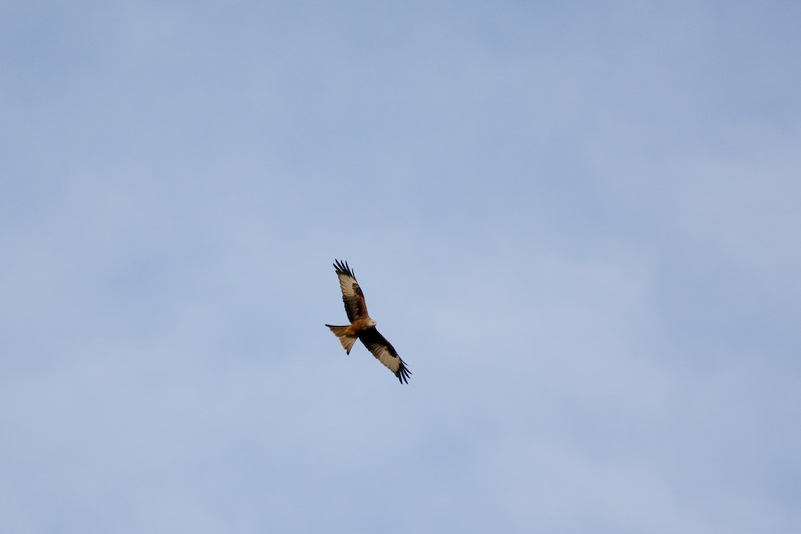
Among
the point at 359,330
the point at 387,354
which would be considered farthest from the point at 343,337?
the point at 387,354

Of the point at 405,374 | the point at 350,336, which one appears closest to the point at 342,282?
the point at 350,336

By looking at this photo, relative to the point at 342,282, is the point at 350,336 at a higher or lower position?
lower

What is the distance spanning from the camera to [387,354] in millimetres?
18422

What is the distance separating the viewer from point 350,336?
670 inches

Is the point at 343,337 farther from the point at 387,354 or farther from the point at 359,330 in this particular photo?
the point at 387,354

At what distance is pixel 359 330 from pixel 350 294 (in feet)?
3.55

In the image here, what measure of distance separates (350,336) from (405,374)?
2.31m

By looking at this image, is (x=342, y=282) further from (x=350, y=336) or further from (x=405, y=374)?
(x=405, y=374)

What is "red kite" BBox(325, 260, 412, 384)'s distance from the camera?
17.0m

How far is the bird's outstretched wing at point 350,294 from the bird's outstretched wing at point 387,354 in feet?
2.44

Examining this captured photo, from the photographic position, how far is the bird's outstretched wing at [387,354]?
705 inches

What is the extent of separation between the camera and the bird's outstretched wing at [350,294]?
17.4m

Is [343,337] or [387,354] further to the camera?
[387,354]

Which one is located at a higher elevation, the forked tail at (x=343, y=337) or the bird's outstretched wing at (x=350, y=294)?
the bird's outstretched wing at (x=350, y=294)
